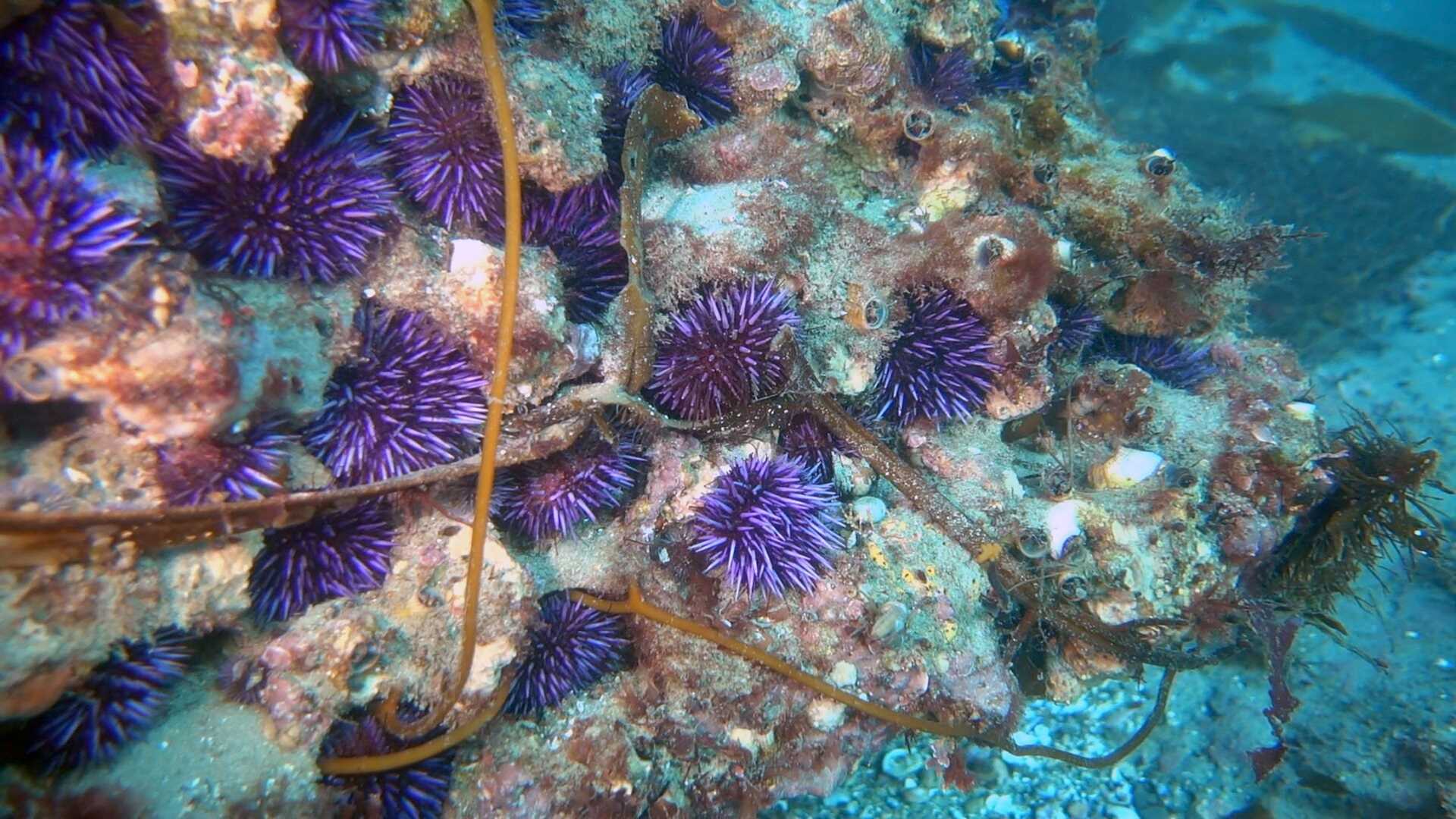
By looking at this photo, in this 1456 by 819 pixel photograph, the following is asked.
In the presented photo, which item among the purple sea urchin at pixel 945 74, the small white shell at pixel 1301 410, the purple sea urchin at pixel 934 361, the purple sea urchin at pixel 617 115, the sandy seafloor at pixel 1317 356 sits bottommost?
the sandy seafloor at pixel 1317 356

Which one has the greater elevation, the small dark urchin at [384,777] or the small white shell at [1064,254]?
the small white shell at [1064,254]

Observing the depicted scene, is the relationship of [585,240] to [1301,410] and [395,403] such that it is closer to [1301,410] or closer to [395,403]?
[395,403]

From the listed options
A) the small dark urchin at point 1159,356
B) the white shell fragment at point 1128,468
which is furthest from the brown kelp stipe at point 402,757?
the small dark urchin at point 1159,356

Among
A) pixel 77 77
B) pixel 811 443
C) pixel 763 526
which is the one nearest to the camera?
pixel 77 77

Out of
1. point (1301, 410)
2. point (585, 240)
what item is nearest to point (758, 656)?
point (585, 240)

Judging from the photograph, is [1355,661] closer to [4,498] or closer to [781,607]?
[781,607]

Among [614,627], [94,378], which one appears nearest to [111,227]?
[94,378]

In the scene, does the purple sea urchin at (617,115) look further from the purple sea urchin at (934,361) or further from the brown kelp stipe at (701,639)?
the brown kelp stipe at (701,639)
